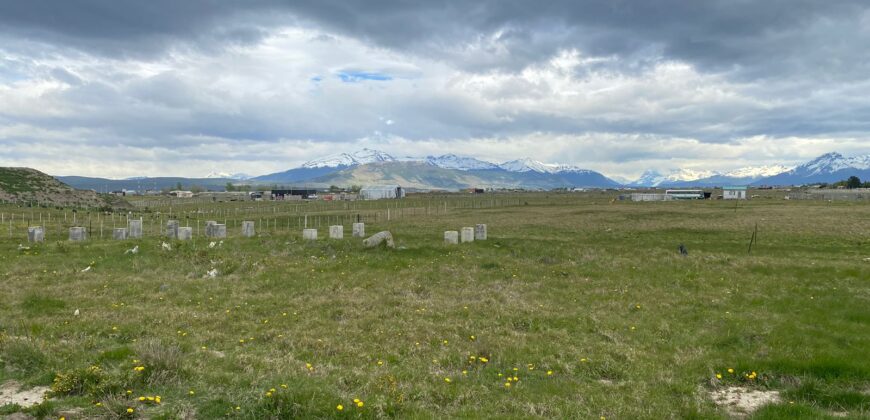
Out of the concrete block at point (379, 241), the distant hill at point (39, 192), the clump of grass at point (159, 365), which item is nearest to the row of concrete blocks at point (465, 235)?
the concrete block at point (379, 241)

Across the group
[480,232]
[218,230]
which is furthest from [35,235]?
[480,232]

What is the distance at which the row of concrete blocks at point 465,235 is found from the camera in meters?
33.4

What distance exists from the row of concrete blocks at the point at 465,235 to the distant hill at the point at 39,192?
98.8 meters

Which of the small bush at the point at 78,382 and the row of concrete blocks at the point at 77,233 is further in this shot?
the row of concrete blocks at the point at 77,233

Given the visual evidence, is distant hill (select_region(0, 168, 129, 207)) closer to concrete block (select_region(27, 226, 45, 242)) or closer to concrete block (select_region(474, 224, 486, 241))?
concrete block (select_region(27, 226, 45, 242))

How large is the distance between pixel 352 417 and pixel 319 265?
17541mm

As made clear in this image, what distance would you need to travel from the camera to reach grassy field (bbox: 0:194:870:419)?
9.55 m

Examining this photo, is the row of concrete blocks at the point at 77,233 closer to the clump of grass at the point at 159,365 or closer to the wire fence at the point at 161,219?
the wire fence at the point at 161,219

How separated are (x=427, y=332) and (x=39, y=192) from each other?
414 feet

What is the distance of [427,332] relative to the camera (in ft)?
48.4

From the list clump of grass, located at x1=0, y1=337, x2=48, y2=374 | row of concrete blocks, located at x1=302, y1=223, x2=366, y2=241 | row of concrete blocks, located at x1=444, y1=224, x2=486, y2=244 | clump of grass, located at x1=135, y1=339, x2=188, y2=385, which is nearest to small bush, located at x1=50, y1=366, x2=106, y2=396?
clump of grass, located at x1=135, y1=339, x2=188, y2=385

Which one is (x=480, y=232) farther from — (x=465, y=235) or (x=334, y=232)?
(x=334, y=232)

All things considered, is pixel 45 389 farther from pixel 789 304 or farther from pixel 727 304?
pixel 789 304

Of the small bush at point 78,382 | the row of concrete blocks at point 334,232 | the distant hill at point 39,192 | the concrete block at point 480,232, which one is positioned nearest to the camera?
the small bush at point 78,382
